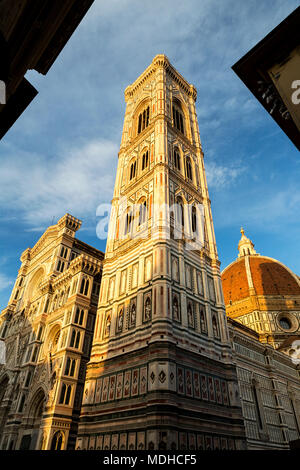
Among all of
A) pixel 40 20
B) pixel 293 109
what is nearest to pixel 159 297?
pixel 293 109

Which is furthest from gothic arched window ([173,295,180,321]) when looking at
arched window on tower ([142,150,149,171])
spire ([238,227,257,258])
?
spire ([238,227,257,258])

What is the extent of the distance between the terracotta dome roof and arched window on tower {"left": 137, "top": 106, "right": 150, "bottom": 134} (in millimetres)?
39374

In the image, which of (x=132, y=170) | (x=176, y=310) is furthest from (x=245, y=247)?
(x=176, y=310)

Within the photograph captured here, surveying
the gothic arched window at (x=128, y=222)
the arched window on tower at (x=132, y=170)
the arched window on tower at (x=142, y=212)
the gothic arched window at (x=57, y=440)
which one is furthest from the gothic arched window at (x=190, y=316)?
the arched window on tower at (x=132, y=170)

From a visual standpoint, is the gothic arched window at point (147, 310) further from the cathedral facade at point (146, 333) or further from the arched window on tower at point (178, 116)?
the arched window on tower at point (178, 116)

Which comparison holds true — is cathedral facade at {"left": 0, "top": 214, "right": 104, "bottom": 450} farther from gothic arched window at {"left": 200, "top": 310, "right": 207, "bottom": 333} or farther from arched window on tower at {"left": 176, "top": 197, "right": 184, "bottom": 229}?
gothic arched window at {"left": 200, "top": 310, "right": 207, "bottom": 333}

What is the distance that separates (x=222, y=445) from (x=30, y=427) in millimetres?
14852

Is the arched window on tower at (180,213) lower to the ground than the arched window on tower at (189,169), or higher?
lower

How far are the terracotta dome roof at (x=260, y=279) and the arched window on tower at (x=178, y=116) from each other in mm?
37733

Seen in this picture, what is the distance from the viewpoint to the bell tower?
50.4ft

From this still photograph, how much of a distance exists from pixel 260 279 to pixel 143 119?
42.8 meters

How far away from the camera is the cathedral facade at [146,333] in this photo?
1614 centimetres

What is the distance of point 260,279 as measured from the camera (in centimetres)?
6197

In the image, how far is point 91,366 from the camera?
64.4 ft
